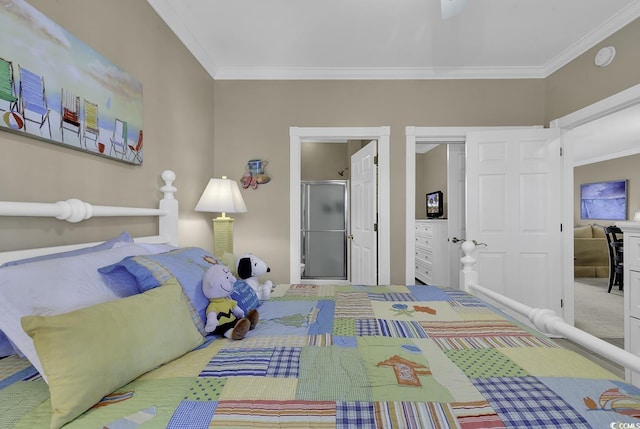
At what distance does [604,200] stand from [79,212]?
29.2ft

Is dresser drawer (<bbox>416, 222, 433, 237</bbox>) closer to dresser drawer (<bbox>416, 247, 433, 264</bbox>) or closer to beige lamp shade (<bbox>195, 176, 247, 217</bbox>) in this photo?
dresser drawer (<bbox>416, 247, 433, 264</bbox>)

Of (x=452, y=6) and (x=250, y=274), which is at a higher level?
(x=452, y=6)

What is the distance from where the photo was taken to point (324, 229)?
17.7 feet

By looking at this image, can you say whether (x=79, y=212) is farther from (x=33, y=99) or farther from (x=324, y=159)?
(x=324, y=159)

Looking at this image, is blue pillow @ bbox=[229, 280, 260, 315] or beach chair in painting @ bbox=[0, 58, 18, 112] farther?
blue pillow @ bbox=[229, 280, 260, 315]

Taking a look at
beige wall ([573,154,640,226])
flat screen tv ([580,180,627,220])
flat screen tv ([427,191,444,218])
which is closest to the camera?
flat screen tv ([427,191,444,218])

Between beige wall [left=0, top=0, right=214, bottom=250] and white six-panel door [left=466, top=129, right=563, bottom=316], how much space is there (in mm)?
2569

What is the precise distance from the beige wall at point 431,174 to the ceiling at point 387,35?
2.34 m

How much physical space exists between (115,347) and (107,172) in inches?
46.8

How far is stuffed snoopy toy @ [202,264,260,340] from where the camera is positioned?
1192 millimetres

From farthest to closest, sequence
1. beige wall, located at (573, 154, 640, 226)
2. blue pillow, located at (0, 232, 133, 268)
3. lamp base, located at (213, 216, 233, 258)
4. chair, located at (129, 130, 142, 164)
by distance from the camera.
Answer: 1. beige wall, located at (573, 154, 640, 226)
2. lamp base, located at (213, 216, 233, 258)
3. chair, located at (129, 130, 142, 164)
4. blue pillow, located at (0, 232, 133, 268)

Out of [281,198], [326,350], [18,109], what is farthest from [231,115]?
[326,350]

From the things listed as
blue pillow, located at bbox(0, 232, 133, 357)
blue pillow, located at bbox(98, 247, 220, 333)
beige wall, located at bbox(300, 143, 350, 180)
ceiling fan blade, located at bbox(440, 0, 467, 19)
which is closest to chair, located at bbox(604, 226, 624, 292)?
beige wall, located at bbox(300, 143, 350, 180)

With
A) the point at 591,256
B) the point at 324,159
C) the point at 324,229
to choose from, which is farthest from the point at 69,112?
the point at 591,256
